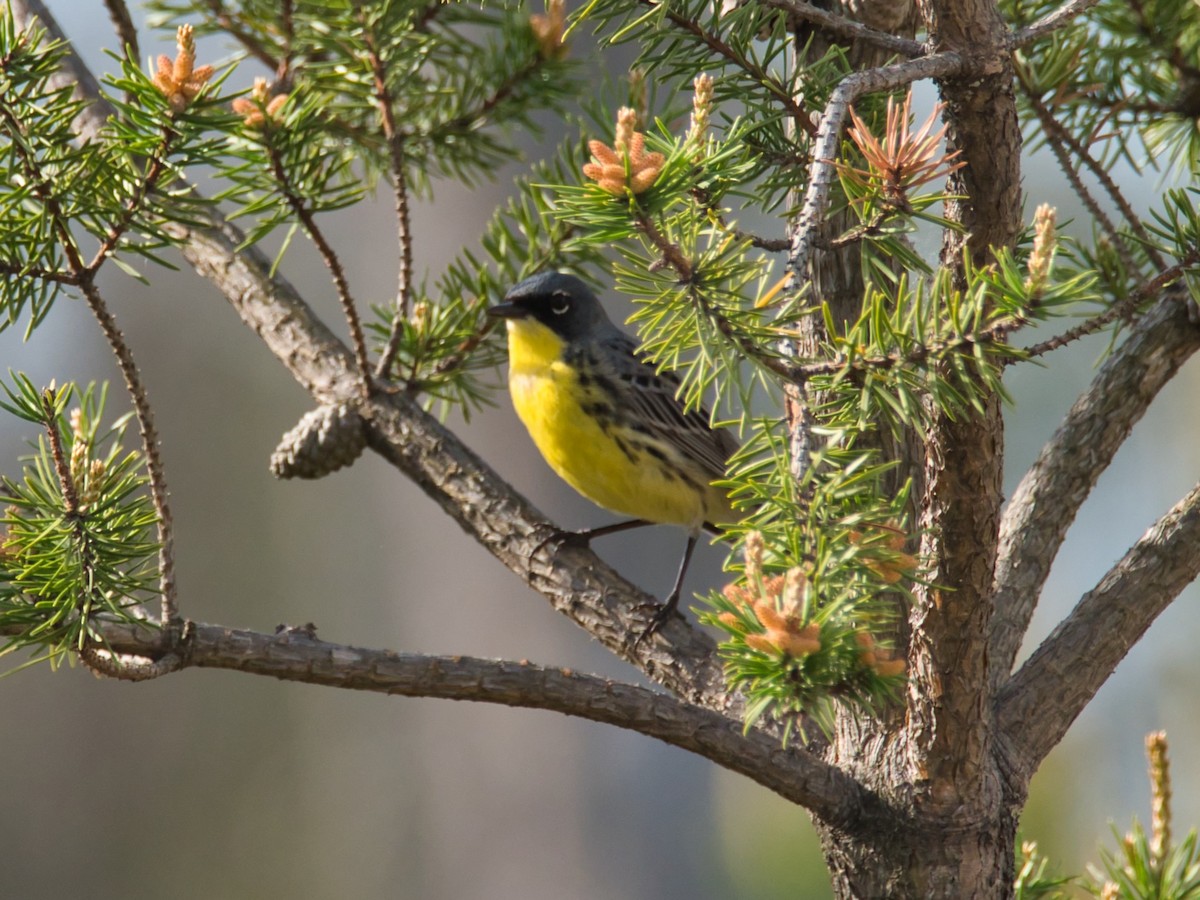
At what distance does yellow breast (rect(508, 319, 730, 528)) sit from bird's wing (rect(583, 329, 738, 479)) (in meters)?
0.03

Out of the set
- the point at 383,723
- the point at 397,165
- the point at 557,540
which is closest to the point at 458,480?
the point at 557,540

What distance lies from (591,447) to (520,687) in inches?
59.5

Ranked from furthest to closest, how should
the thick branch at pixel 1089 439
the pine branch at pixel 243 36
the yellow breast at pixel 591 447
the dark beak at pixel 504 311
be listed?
the yellow breast at pixel 591 447, the dark beak at pixel 504 311, the pine branch at pixel 243 36, the thick branch at pixel 1089 439

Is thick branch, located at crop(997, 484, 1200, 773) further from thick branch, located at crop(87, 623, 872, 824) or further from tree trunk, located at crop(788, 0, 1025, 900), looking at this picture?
thick branch, located at crop(87, 623, 872, 824)

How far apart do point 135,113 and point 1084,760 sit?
4106 mm

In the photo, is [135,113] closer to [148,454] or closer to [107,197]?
[107,197]

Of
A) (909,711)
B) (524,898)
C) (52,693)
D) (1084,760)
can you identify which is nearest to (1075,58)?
(909,711)

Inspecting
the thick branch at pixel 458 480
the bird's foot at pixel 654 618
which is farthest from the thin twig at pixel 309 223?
the bird's foot at pixel 654 618

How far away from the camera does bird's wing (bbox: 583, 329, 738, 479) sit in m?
2.87

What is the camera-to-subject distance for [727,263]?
40.6 inches

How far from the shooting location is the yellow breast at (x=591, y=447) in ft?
9.34

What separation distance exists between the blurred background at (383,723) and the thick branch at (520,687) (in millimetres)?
1082

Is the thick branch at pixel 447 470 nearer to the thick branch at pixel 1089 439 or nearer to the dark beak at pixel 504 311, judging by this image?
the dark beak at pixel 504 311

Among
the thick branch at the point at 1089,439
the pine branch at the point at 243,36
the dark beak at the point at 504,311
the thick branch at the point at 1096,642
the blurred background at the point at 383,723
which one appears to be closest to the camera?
the thick branch at the point at 1096,642
